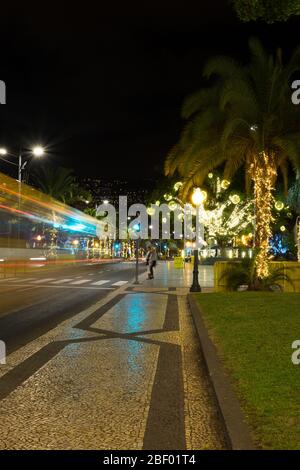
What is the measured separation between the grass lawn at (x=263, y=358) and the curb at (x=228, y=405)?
9 cm

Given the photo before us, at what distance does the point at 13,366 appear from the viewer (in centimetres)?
814

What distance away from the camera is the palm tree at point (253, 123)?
19.2m

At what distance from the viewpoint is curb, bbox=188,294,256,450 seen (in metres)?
4.68

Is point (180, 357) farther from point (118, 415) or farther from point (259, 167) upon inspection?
point (259, 167)

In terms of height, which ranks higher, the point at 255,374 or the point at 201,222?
the point at 201,222

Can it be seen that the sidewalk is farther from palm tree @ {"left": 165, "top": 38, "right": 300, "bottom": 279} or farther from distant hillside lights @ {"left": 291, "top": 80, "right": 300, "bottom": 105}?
distant hillside lights @ {"left": 291, "top": 80, "right": 300, "bottom": 105}

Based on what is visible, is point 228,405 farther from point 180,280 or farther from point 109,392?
point 180,280

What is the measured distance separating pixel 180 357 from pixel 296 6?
5952 mm

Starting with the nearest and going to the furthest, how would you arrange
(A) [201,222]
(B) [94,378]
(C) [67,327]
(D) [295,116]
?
(B) [94,378], (C) [67,327], (D) [295,116], (A) [201,222]

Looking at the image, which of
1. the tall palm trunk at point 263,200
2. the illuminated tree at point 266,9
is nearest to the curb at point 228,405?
the illuminated tree at point 266,9

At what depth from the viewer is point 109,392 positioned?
267 inches

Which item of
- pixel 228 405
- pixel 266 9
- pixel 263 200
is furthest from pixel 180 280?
pixel 228 405
